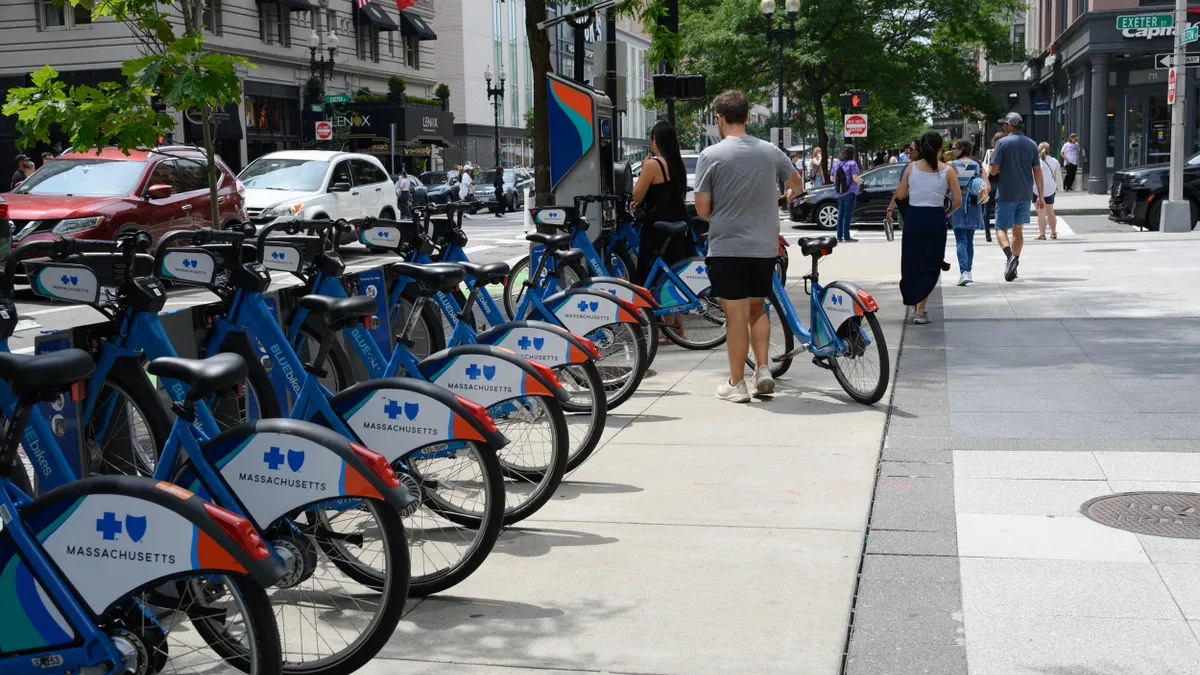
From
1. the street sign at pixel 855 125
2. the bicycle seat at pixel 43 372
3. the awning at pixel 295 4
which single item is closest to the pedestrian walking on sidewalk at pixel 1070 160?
the street sign at pixel 855 125

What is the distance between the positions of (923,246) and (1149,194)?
562 inches

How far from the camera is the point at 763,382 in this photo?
8391 mm

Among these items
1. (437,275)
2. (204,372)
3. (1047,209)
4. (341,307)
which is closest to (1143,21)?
(1047,209)

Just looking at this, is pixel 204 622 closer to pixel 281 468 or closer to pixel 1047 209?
pixel 281 468

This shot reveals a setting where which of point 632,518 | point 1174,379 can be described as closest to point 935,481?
point 632,518

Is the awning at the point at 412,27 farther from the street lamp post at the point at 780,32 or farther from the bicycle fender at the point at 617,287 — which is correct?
the bicycle fender at the point at 617,287

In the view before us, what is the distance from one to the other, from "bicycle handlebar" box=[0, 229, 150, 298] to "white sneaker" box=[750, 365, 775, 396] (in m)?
4.22

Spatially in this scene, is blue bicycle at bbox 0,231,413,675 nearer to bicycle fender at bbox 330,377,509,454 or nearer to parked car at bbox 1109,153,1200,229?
bicycle fender at bbox 330,377,509,454

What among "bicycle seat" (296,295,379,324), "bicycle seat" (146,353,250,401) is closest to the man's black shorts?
"bicycle seat" (296,295,379,324)

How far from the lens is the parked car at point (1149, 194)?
2383cm

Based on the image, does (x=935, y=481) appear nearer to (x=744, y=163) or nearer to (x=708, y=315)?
(x=744, y=163)

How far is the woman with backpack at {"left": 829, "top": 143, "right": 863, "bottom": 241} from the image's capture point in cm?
2409

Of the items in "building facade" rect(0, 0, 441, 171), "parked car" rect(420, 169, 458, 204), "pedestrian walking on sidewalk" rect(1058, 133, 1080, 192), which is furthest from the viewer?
"parked car" rect(420, 169, 458, 204)

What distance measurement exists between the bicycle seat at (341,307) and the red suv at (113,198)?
11180 mm
